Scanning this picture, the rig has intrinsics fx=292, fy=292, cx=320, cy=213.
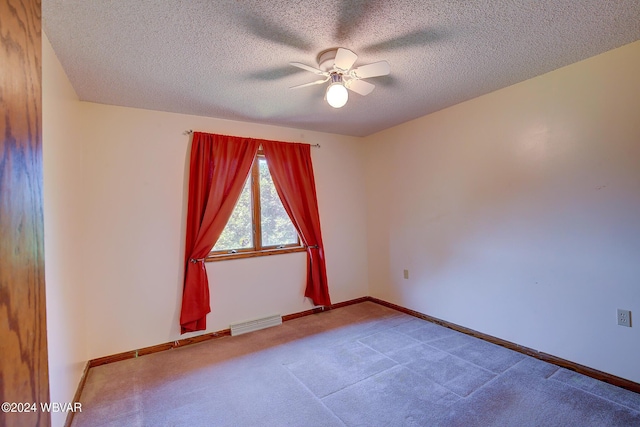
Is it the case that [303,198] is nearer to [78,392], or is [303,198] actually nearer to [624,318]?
[78,392]

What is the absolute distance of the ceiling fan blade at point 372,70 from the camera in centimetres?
188

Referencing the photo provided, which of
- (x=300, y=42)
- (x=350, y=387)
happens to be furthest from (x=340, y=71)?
(x=350, y=387)

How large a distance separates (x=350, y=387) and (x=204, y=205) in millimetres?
2218

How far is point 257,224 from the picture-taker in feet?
11.6

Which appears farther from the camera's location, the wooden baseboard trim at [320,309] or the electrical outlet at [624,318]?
the wooden baseboard trim at [320,309]

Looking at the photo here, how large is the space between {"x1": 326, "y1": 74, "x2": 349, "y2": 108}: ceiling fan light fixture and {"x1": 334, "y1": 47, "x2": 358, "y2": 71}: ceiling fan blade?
0.38ft

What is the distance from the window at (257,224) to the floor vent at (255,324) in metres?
0.76

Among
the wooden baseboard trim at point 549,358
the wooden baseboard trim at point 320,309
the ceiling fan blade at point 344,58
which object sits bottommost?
the wooden baseboard trim at point 549,358

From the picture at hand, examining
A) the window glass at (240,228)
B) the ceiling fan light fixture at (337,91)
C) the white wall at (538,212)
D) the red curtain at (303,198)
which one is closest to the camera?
the ceiling fan light fixture at (337,91)

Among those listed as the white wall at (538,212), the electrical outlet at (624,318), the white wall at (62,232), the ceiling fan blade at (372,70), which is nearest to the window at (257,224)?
the white wall at (62,232)

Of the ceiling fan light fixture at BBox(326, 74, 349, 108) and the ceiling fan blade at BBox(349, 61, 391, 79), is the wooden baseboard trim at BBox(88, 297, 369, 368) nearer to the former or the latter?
the ceiling fan light fixture at BBox(326, 74, 349, 108)

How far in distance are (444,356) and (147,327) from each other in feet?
9.27

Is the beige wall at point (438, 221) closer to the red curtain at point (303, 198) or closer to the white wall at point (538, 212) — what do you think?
the white wall at point (538, 212)

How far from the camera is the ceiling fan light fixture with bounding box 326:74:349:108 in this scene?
6.56ft
